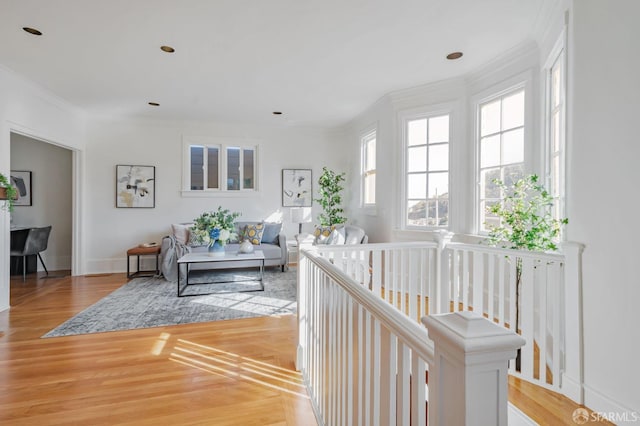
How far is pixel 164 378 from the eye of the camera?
2148 mm

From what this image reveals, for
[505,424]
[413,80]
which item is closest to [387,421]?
[505,424]

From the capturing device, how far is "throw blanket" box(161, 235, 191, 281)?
4661 millimetres

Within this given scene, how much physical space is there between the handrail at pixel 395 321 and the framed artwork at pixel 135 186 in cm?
528

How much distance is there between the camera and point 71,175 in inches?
217

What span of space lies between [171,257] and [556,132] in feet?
16.0

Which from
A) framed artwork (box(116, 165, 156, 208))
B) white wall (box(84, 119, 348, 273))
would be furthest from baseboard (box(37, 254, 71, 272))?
framed artwork (box(116, 165, 156, 208))

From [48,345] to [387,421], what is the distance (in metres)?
3.05

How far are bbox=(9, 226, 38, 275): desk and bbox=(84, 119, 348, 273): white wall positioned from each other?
2.57 ft

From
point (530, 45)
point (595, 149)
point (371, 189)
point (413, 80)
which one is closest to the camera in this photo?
point (595, 149)

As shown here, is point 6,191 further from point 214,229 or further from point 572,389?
point 572,389

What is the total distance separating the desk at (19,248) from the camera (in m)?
4.72

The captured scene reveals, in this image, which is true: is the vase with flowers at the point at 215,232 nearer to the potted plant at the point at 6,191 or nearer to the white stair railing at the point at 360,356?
the potted plant at the point at 6,191

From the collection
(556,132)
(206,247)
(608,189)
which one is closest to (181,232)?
(206,247)

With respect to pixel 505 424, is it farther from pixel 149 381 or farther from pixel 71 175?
pixel 71 175
